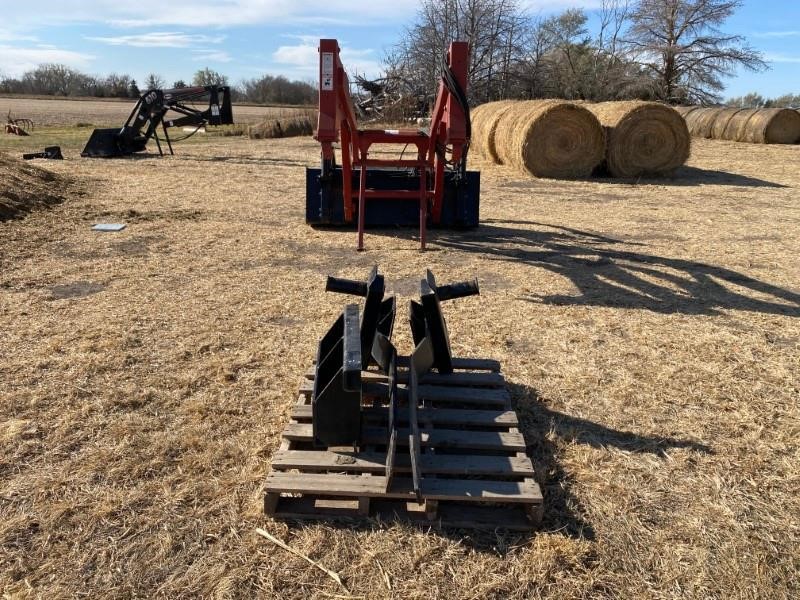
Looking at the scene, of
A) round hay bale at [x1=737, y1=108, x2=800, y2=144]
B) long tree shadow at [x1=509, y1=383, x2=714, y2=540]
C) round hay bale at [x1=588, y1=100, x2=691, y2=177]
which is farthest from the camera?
round hay bale at [x1=737, y1=108, x2=800, y2=144]

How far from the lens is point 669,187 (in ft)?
40.3

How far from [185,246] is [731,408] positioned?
570 centimetres

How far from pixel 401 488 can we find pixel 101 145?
15.8 metres

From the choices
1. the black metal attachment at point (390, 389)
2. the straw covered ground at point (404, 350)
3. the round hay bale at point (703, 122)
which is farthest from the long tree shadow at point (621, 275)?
the round hay bale at point (703, 122)

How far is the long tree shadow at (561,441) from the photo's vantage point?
102 inches

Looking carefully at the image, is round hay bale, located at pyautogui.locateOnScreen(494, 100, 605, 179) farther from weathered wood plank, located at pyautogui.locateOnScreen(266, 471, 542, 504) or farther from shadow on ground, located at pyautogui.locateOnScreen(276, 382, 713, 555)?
weathered wood plank, located at pyautogui.locateOnScreen(266, 471, 542, 504)

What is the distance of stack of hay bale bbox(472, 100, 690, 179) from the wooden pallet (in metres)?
10.8

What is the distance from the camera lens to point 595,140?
13.2 meters

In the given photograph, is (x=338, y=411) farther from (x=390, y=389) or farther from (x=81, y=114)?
(x=81, y=114)

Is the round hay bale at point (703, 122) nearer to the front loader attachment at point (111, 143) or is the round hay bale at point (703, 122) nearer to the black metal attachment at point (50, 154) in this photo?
the front loader attachment at point (111, 143)

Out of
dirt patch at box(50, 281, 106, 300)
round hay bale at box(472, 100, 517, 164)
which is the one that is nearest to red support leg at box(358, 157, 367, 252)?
dirt patch at box(50, 281, 106, 300)

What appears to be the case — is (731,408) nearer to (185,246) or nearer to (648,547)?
(648,547)

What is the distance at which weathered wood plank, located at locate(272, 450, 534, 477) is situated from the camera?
8.90 feet

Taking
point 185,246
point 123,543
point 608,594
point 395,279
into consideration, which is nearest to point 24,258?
point 185,246
